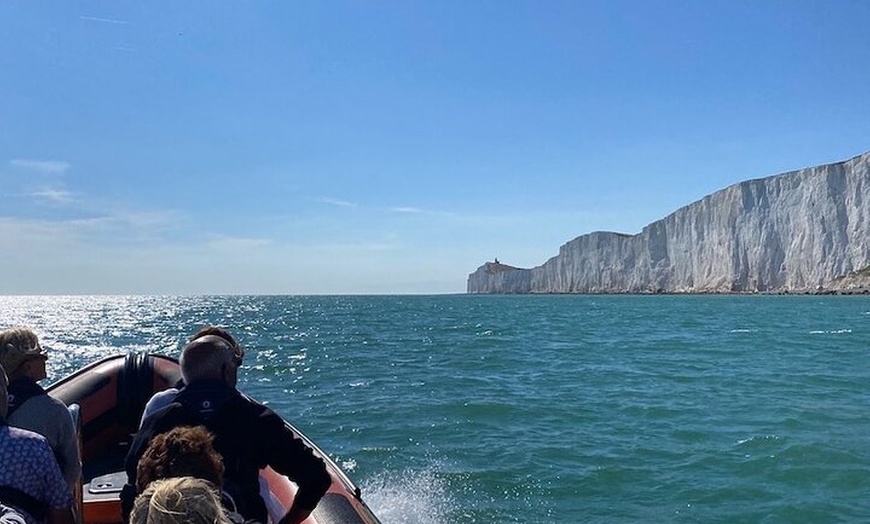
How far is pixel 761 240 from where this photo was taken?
Answer: 249 feet

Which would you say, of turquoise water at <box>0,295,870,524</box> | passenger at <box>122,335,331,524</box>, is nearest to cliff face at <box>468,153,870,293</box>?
turquoise water at <box>0,295,870,524</box>

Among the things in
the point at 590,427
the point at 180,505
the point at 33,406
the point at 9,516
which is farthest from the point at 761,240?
the point at 180,505

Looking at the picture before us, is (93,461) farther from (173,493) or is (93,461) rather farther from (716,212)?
(716,212)

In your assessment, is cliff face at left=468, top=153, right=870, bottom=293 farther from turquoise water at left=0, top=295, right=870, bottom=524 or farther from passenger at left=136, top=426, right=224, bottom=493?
passenger at left=136, top=426, right=224, bottom=493

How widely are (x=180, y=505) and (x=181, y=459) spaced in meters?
0.58

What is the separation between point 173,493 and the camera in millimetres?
1496

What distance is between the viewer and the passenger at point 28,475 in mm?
2480

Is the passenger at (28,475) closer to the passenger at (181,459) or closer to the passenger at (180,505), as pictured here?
the passenger at (181,459)

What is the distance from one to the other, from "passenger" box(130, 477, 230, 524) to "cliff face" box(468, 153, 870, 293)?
249 feet

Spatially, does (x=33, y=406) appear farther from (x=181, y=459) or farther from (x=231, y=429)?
(x=181, y=459)

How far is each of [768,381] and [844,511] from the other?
27.8 feet

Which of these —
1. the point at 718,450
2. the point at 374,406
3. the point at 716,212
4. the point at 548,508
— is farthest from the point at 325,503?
the point at 716,212

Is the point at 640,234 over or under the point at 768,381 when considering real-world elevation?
over

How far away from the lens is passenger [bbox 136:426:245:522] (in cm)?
202
